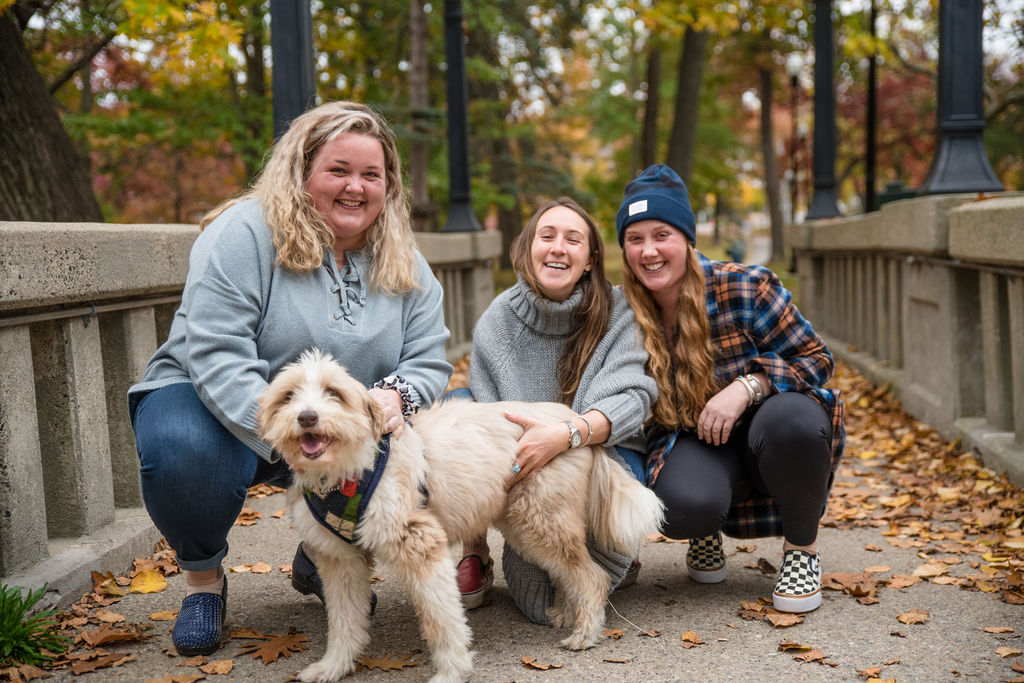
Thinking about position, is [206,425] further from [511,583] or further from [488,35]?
[488,35]

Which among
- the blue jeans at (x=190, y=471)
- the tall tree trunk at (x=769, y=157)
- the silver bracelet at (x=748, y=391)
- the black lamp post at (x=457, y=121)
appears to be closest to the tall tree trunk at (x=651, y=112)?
the tall tree trunk at (x=769, y=157)

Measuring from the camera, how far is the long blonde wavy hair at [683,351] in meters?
3.72

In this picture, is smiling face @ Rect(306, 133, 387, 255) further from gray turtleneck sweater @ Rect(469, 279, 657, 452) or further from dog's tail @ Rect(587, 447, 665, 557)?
dog's tail @ Rect(587, 447, 665, 557)

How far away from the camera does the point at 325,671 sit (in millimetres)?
3055

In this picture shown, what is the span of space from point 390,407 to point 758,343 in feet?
5.39

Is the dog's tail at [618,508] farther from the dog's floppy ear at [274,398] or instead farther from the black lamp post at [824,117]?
the black lamp post at [824,117]

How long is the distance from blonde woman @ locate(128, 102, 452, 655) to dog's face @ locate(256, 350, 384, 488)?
10.8 inches

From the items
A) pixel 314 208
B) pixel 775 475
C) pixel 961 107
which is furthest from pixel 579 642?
pixel 961 107

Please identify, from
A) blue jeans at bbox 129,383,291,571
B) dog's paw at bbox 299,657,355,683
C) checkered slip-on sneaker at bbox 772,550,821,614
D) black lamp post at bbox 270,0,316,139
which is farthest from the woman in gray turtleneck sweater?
black lamp post at bbox 270,0,316,139

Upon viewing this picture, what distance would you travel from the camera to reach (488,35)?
1705cm

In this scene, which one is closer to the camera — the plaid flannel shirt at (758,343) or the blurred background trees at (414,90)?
the plaid flannel shirt at (758,343)

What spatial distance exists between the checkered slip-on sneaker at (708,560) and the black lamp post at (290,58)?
3434 mm

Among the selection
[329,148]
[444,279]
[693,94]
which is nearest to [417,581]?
[329,148]

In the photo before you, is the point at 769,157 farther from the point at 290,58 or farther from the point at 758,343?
the point at 758,343
